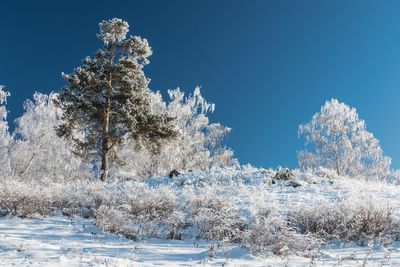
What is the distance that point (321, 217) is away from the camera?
9.02 metres

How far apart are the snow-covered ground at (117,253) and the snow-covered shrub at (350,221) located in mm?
738

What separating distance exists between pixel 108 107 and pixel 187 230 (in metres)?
17.1

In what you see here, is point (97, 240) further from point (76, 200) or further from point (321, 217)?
point (321, 217)

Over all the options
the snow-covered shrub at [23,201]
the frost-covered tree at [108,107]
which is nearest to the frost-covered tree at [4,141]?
the frost-covered tree at [108,107]

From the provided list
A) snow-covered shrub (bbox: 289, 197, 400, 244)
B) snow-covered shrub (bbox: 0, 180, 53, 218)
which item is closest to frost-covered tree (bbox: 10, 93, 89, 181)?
snow-covered shrub (bbox: 0, 180, 53, 218)

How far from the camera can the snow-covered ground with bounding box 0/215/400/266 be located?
606 centimetres

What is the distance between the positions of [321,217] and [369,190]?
22.0ft

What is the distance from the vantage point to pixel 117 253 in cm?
663

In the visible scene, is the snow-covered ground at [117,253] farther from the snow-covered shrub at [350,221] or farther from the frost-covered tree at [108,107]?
the frost-covered tree at [108,107]

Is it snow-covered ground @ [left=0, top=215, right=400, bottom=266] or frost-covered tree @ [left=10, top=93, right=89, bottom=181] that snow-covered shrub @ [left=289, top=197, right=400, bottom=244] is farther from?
frost-covered tree @ [left=10, top=93, right=89, bottom=181]

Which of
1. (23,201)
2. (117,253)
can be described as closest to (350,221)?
(117,253)

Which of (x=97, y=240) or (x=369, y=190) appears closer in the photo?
(x=97, y=240)

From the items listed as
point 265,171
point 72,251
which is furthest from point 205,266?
point 265,171

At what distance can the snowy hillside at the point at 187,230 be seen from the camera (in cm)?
657
